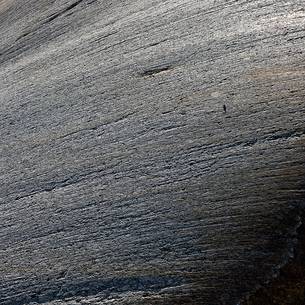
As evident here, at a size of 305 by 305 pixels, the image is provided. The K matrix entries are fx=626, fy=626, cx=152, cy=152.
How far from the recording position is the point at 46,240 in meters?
3.95

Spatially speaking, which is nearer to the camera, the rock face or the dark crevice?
the dark crevice

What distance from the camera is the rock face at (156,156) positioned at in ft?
11.1

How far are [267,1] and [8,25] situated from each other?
9.93 ft

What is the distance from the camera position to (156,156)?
4129 millimetres

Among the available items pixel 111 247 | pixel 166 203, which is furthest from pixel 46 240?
pixel 166 203

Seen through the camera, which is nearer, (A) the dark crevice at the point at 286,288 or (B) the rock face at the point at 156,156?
(A) the dark crevice at the point at 286,288

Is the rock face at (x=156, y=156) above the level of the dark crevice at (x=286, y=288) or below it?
above

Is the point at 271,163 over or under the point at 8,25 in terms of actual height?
under

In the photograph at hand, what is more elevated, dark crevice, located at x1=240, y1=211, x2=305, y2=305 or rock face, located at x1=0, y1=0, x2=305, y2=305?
rock face, located at x1=0, y1=0, x2=305, y2=305

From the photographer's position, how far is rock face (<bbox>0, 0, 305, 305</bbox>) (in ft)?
11.1

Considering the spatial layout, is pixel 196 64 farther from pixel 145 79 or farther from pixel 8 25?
pixel 8 25

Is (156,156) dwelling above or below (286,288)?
above

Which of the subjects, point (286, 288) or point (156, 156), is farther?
point (156, 156)

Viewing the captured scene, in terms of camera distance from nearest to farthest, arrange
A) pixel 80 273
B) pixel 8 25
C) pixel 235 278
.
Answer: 1. pixel 235 278
2. pixel 80 273
3. pixel 8 25
